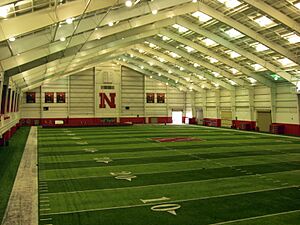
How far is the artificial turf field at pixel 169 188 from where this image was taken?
22.3ft

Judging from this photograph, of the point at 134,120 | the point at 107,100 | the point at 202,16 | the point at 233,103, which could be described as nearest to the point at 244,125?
the point at 233,103

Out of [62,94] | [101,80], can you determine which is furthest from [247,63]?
[62,94]

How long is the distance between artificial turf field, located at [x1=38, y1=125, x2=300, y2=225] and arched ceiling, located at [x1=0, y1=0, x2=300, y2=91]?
204 inches

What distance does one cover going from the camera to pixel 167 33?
2459 centimetres

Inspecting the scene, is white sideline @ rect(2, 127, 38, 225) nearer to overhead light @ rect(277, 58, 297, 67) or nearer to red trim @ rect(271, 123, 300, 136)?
overhead light @ rect(277, 58, 297, 67)

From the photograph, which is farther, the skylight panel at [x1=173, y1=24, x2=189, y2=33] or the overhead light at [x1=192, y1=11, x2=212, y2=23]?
the skylight panel at [x1=173, y1=24, x2=189, y2=33]

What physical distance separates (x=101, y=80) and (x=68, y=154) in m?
26.3

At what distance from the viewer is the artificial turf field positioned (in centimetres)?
681

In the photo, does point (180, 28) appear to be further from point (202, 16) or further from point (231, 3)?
point (231, 3)

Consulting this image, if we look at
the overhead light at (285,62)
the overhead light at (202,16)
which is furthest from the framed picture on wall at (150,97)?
the overhead light at (202,16)

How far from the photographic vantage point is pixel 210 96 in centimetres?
3997

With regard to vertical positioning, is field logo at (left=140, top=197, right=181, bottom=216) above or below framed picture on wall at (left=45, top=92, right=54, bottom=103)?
below

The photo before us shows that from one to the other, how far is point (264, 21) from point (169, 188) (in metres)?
13.8

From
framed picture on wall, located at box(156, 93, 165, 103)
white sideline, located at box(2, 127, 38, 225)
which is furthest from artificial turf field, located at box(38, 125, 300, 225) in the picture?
framed picture on wall, located at box(156, 93, 165, 103)
